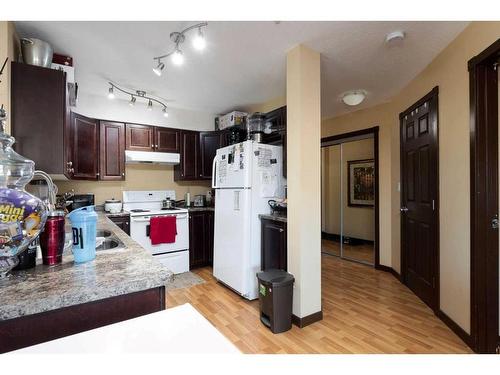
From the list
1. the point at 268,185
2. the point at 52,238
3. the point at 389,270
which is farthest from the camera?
the point at 389,270

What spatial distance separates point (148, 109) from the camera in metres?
3.74

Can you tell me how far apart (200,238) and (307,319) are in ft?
6.62

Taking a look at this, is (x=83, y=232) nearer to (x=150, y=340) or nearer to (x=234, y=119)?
(x=150, y=340)

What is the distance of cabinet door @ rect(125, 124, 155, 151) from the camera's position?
3.48 m

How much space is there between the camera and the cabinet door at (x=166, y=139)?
12.1 feet

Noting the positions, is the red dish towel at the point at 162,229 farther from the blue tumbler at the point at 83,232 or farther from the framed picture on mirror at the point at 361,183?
the framed picture on mirror at the point at 361,183

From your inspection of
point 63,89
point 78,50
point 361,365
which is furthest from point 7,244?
point 78,50

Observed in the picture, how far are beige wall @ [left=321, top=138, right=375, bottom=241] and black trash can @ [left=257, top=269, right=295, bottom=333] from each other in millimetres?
2551

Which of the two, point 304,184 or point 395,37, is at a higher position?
point 395,37

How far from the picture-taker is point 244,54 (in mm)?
2289

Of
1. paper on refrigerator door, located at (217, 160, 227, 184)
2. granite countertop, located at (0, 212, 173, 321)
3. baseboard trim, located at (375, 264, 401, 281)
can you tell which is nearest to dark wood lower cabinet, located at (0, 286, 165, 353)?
granite countertop, located at (0, 212, 173, 321)

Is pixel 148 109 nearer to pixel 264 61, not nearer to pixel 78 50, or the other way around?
pixel 78 50

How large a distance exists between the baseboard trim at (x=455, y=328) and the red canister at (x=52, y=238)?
8.73 ft

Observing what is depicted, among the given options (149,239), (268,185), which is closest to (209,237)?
(149,239)
